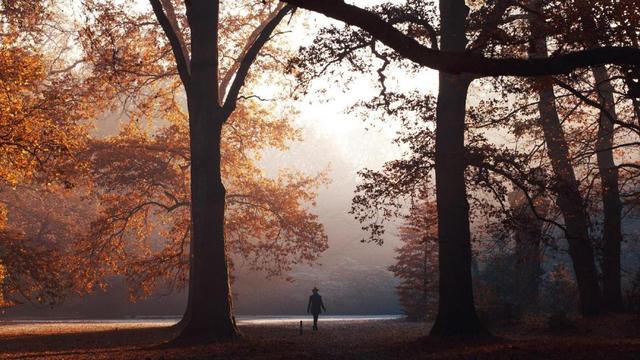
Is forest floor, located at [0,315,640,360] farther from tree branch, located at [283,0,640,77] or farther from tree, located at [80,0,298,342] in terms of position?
tree branch, located at [283,0,640,77]

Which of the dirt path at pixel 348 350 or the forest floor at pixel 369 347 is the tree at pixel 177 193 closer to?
the forest floor at pixel 369 347

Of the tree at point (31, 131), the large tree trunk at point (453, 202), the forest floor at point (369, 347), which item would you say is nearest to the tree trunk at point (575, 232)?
the forest floor at point (369, 347)

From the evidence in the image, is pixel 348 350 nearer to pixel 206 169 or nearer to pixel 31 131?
pixel 206 169

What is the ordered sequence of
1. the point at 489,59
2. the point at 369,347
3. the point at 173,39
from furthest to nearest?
the point at 173,39, the point at 369,347, the point at 489,59

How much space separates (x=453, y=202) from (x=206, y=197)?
6.25 metres

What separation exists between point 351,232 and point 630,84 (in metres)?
54.6

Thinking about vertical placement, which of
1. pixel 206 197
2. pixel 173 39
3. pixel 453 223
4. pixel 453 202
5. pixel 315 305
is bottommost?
pixel 315 305

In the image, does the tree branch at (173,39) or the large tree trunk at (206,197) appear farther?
the tree branch at (173,39)

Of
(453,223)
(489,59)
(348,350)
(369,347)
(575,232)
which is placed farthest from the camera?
(575,232)

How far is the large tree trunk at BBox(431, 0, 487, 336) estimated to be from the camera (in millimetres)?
16469

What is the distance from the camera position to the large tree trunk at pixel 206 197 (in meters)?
17.8

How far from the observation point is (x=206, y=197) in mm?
18297

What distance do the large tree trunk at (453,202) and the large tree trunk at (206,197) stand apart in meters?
5.41

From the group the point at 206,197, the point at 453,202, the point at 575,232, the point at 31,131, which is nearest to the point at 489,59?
the point at 453,202
